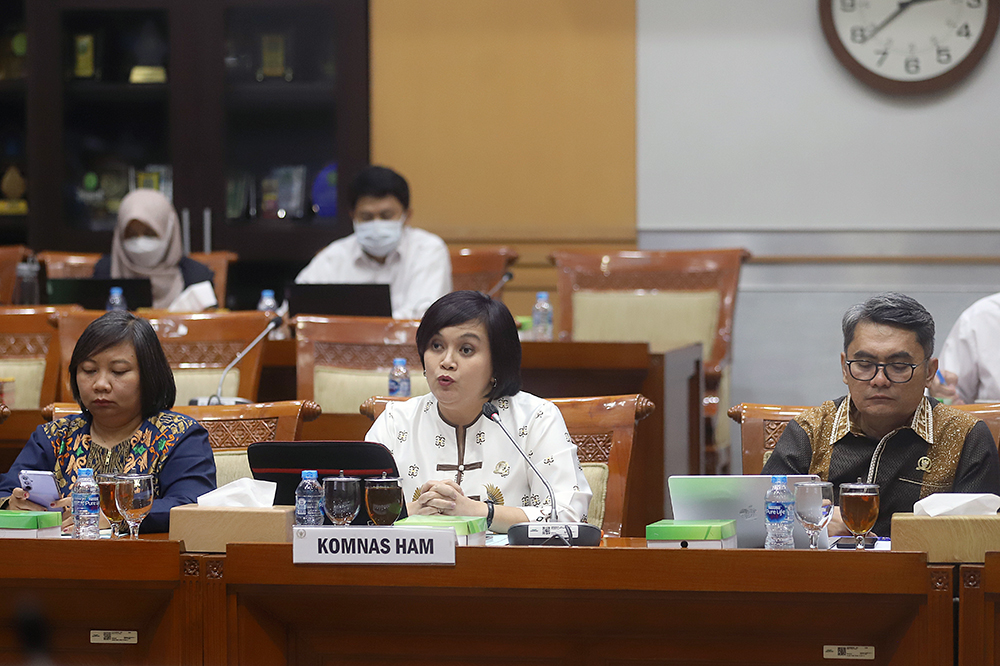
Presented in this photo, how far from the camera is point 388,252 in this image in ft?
15.1

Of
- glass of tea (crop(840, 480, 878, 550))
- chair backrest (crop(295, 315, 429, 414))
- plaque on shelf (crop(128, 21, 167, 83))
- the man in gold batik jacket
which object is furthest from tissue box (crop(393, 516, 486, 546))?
plaque on shelf (crop(128, 21, 167, 83))

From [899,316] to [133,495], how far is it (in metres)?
1.33

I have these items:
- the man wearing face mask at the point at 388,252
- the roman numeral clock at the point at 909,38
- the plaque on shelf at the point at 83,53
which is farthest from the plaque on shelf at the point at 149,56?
the roman numeral clock at the point at 909,38

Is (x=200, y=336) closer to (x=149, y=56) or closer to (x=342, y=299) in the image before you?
(x=342, y=299)

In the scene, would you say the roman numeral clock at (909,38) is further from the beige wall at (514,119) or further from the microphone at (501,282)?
the microphone at (501,282)

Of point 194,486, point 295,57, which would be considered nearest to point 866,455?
point 194,486

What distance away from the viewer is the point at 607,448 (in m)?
2.32

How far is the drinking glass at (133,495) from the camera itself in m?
1.79

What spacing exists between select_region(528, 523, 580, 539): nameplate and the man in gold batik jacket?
62 cm

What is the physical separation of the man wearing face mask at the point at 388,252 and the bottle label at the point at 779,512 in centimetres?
281

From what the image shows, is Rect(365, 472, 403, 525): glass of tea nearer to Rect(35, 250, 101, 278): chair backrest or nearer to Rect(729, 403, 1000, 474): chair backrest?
Rect(729, 403, 1000, 474): chair backrest

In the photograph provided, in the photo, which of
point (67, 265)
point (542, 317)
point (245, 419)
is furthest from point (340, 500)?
point (67, 265)

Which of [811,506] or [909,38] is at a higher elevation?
[909,38]

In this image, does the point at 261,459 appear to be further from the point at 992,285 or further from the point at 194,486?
the point at 992,285
